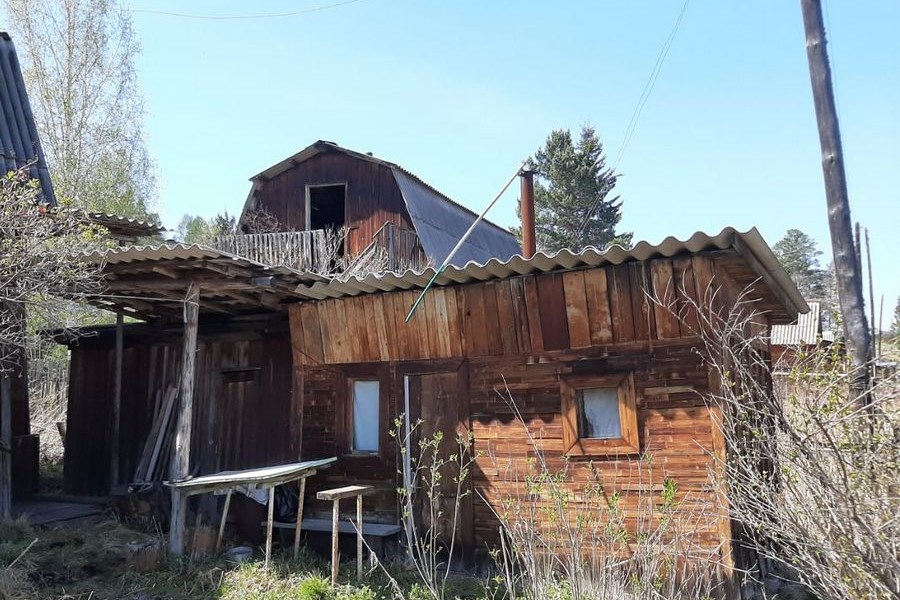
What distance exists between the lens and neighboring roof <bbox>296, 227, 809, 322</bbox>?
19.5ft

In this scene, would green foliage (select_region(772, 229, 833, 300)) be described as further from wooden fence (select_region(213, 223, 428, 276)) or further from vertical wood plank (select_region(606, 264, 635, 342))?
vertical wood plank (select_region(606, 264, 635, 342))

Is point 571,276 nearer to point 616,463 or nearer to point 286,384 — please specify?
point 616,463

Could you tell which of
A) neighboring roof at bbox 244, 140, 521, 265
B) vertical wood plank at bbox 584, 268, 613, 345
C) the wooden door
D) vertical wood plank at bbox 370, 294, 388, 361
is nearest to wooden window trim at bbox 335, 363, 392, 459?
vertical wood plank at bbox 370, 294, 388, 361

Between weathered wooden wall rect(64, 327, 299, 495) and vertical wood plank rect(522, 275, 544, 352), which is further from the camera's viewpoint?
weathered wooden wall rect(64, 327, 299, 495)

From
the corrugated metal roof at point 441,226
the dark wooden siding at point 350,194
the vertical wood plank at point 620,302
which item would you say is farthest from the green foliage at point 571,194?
the vertical wood plank at point 620,302

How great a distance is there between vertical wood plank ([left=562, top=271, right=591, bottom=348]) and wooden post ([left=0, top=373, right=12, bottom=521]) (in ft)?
21.8

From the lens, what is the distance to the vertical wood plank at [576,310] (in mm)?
6887

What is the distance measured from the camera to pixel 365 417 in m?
8.40

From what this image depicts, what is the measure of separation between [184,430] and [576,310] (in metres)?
4.57

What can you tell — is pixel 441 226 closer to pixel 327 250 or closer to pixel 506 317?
pixel 327 250

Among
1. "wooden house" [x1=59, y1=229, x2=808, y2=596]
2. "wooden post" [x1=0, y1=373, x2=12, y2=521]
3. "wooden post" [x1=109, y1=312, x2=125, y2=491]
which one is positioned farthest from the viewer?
"wooden post" [x1=109, y1=312, x2=125, y2=491]

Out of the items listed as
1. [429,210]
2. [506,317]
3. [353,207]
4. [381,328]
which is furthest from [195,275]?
[429,210]

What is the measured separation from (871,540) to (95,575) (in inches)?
274

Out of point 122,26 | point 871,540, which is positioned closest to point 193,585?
point 871,540
